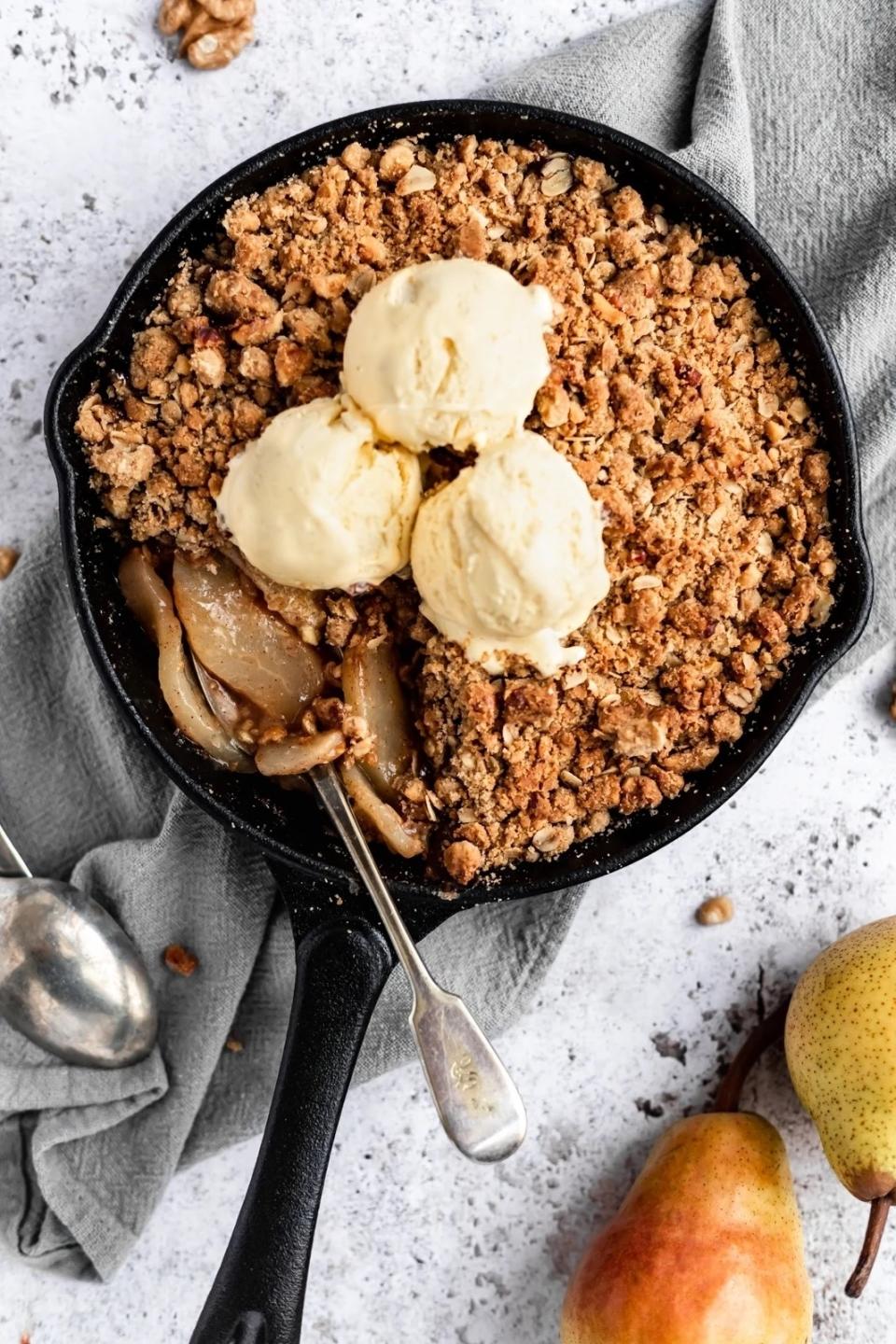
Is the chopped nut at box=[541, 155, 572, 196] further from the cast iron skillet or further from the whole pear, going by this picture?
the whole pear

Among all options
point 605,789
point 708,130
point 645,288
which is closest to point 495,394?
point 645,288

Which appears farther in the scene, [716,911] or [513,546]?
[716,911]

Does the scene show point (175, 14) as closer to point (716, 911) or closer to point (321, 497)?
point (321, 497)

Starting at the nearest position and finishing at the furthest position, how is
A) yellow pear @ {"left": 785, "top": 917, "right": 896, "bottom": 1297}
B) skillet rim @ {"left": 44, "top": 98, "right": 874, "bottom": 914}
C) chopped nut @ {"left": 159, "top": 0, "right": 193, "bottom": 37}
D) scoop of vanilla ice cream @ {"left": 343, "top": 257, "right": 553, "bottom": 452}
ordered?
scoop of vanilla ice cream @ {"left": 343, "top": 257, "right": 553, "bottom": 452} → skillet rim @ {"left": 44, "top": 98, "right": 874, "bottom": 914} → yellow pear @ {"left": 785, "top": 917, "right": 896, "bottom": 1297} → chopped nut @ {"left": 159, "top": 0, "right": 193, "bottom": 37}

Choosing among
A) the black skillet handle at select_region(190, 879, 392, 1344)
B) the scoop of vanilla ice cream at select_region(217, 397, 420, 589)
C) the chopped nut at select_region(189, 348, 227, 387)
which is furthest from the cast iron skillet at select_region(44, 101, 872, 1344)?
the scoop of vanilla ice cream at select_region(217, 397, 420, 589)

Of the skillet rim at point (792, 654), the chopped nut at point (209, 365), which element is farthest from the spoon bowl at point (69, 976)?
the chopped nut at point (209, 365)

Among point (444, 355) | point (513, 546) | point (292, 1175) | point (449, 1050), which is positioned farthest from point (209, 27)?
point (292, 1175)
